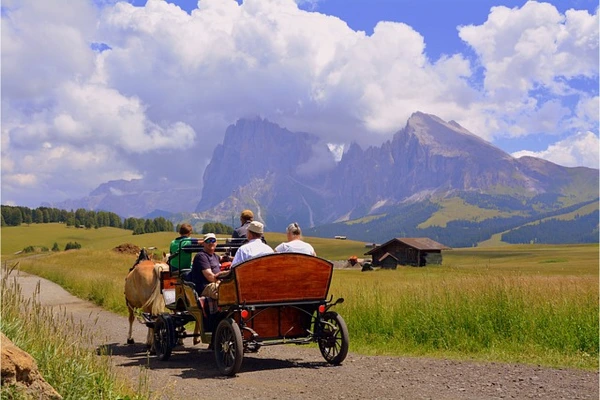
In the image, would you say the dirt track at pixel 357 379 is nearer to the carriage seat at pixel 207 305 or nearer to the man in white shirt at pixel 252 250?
the carriage seat at pixel 207 305

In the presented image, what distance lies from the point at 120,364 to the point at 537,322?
7.79 meters

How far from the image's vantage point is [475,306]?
13.2 m

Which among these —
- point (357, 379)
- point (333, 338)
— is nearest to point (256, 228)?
point (333, 338)

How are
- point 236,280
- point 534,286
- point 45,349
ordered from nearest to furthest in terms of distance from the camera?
point 45,349, point 236,280, point 534,286

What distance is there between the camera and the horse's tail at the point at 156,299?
13.1 metres

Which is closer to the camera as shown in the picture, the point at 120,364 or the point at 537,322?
the point at 120,364

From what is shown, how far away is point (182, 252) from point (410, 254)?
92.1 meters

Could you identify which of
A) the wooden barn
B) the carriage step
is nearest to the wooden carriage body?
the carriage step

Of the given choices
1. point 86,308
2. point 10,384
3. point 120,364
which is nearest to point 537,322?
point 120,364

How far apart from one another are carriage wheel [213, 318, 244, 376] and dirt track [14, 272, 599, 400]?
0.60 feet

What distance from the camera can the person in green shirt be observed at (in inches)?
494

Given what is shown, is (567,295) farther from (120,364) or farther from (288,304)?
(120,364)

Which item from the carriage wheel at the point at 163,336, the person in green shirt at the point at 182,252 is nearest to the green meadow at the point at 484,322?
the carriage wheel at the point at 163,336

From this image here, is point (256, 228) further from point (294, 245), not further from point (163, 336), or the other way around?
point (163, 336)
